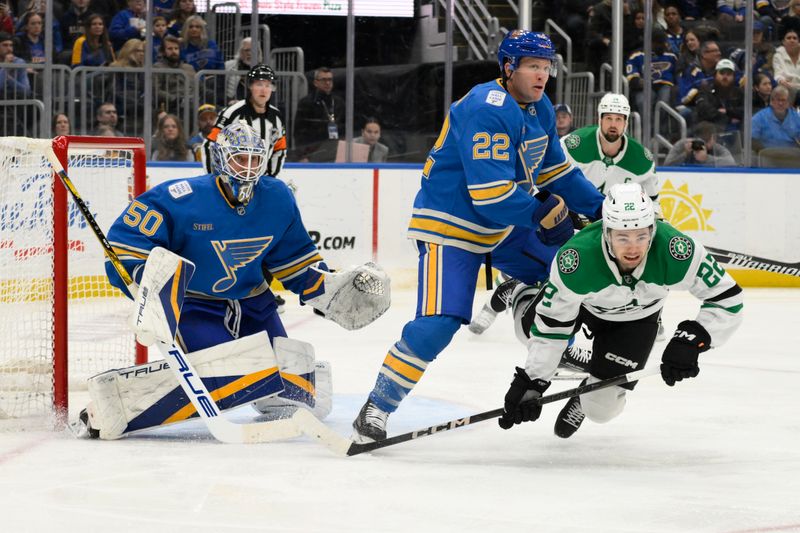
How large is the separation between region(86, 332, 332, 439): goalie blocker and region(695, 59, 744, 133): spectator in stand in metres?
5.27

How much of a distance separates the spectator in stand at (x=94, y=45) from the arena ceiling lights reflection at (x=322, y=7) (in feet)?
1.90

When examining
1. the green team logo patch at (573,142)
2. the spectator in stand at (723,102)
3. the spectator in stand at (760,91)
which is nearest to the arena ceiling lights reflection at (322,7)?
the spectator in stand at (723,102)

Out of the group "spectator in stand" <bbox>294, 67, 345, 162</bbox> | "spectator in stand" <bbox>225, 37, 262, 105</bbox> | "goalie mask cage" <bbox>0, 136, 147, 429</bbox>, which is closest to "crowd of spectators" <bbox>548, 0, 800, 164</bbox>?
"spectator in stand" <bbox>294, 67, 345, 162</bbox>

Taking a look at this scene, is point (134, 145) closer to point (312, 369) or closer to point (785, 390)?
point (312, 369)

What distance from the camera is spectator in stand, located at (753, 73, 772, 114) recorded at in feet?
26.5

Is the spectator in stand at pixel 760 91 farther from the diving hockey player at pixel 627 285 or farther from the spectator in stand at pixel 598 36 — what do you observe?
the diving hockey player at pixel 627 285

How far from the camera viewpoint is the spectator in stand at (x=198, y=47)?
7.35 meters

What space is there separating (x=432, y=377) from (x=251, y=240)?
49.9 inches

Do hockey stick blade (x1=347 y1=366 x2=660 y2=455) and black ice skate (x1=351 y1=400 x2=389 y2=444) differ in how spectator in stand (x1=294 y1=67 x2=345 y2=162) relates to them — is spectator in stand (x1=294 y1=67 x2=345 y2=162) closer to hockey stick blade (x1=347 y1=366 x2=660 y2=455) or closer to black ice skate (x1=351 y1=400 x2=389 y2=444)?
black ice skate (x1=351 y1=400 x2=389 y2=444)

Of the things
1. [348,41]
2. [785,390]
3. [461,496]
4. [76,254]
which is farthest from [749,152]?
[461,496]

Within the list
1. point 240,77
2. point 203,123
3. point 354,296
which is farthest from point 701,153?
point 354,296

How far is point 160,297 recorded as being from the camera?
320 cm

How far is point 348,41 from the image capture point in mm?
7504

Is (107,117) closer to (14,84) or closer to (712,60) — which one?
(14,84)
